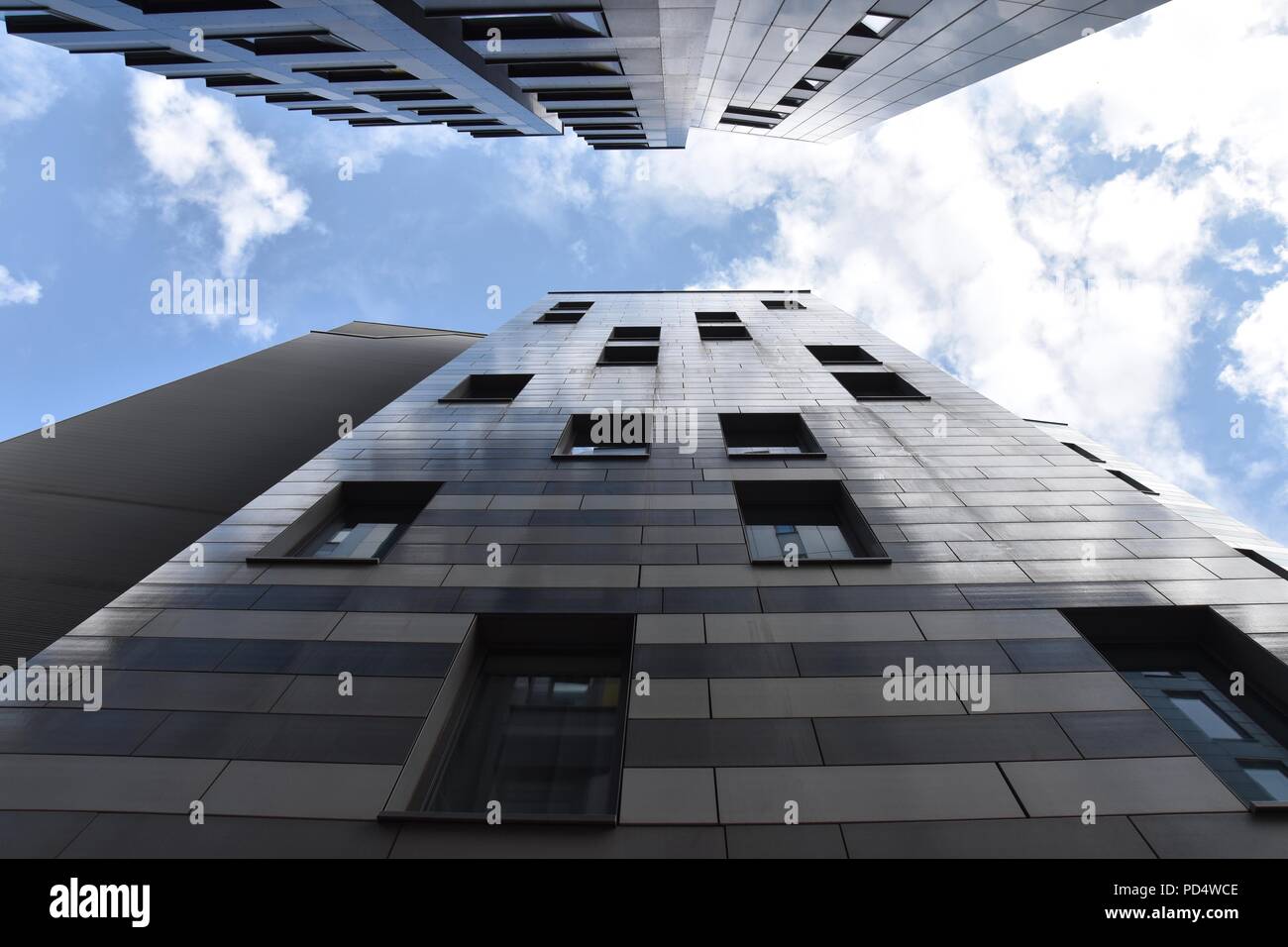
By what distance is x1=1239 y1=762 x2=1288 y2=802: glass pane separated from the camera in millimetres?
5473

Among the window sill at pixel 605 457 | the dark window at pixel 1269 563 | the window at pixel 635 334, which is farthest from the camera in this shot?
the window at pixel 635 334

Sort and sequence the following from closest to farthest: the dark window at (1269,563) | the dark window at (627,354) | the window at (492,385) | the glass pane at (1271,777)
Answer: the glass pane at (1271,777) < the dark window at (1269,563) < the window at (492,385) < the dark window at (627,354)

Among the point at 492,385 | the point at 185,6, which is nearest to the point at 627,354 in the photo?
the point at 492,385

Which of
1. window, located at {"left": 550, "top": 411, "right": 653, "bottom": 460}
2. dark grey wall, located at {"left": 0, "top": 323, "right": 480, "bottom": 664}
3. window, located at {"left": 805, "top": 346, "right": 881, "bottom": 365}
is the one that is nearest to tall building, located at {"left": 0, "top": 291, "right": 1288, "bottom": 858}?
window, located at {"left": 550, "top": 411, "right": 653, "bottom": 460}

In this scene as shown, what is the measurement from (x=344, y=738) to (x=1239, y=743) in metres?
9.85

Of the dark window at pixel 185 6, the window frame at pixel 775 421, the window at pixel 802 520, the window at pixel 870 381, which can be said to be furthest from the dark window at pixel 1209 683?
the dark window at pixel 185 6

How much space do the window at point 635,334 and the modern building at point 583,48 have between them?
8.24 meters

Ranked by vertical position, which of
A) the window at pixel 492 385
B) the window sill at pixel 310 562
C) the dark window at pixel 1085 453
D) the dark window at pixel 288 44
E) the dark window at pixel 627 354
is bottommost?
the window sill at pixel 310 562

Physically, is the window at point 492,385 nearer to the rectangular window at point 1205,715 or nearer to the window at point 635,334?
the window at point 635,334

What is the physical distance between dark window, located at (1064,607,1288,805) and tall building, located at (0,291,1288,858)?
0.04 metres

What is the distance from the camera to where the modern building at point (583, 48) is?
13.3 meters

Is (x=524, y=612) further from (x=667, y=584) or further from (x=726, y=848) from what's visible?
(x=726, y=848)
